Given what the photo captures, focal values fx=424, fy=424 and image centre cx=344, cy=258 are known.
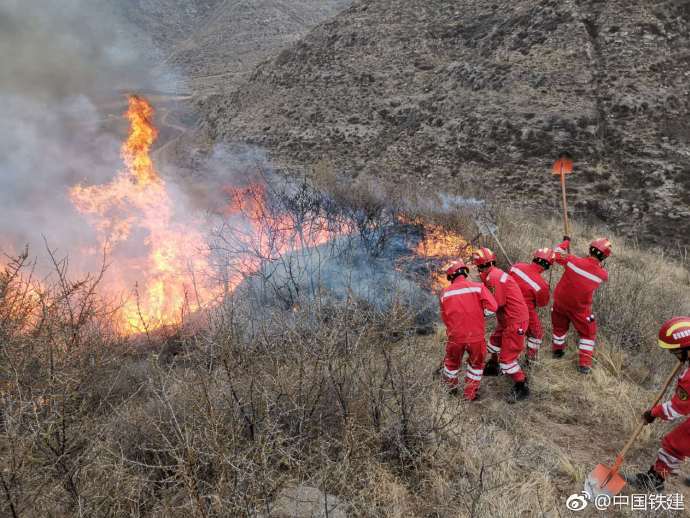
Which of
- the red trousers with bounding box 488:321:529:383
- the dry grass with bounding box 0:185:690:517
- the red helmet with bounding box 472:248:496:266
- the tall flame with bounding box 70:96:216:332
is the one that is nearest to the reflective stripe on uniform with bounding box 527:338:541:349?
the dry grass with bounding box 0:185:690:517

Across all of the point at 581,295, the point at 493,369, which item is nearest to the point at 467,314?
the point at 493,369

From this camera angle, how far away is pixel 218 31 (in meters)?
48.3

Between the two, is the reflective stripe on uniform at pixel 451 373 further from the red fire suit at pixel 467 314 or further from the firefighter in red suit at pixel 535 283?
the firefighter in red suit at pixel 535 283

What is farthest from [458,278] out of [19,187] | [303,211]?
[19,187]

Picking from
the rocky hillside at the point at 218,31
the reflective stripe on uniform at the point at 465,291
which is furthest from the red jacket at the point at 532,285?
the rocky hillside at the point at 218,31

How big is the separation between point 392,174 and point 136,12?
5352 cm

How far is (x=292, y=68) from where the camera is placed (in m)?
24.5

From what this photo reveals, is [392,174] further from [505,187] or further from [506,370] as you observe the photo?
[506,370]

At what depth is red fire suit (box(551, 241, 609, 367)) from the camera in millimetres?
5266

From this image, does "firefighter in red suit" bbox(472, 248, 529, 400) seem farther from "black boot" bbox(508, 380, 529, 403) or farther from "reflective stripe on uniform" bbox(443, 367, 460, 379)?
"reflective stripe on uniform" bbox(443, 367, 460, 379)

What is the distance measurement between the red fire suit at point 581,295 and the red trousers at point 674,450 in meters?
1.81

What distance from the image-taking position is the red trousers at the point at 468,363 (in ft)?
15.5

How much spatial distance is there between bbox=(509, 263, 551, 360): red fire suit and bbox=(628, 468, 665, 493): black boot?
1.96m

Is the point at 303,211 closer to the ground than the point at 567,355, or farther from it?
farther from it
